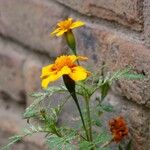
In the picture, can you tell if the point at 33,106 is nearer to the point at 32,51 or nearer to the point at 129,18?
the point at 129,18

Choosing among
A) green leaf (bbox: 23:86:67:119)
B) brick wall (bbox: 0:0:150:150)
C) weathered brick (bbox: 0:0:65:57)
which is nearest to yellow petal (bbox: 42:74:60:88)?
green leaf (bbox: 23:86:67:119)

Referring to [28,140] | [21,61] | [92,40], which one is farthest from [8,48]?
[92,40]

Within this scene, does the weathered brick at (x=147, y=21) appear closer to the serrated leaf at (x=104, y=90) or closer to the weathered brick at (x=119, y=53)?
the weathered brick at (x=119, y=53)

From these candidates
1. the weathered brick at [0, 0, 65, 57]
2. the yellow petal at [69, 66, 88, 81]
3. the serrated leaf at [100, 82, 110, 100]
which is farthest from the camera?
the weathered brick at [0, 0, 65, 57]

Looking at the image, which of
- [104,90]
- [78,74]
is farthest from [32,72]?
[78,74]

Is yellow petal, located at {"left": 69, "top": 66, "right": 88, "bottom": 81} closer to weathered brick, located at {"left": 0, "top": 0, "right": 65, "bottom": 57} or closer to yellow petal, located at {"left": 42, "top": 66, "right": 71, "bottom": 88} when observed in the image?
yellow petal, located at {"left": 42, "top": 66, "right": 71, "bottom": 88}

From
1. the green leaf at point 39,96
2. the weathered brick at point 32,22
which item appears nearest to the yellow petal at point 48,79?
the green leaf at point 39,96
